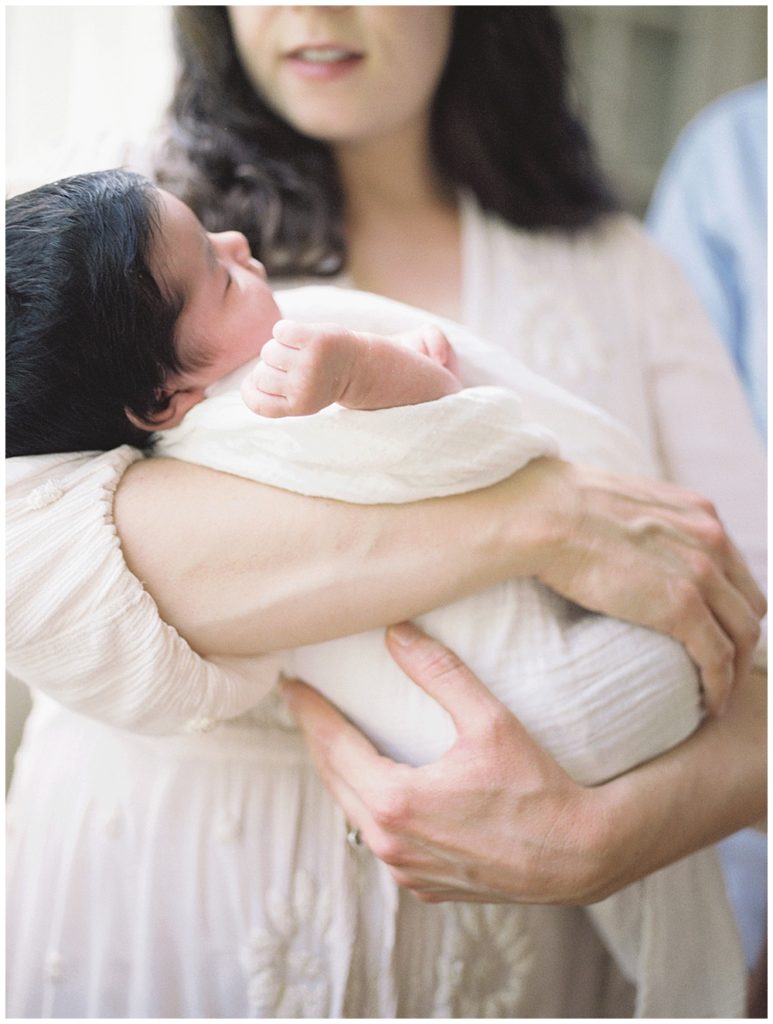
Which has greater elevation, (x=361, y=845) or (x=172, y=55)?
(x=172, y=55)

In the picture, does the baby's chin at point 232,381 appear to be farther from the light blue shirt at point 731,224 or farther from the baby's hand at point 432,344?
the light blue shirt at point 731,224

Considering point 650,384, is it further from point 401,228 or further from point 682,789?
point 682,789

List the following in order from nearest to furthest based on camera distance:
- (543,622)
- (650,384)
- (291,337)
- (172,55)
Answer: (291,337), (543,622), (172,55), (650,384)

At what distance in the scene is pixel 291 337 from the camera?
406 mm

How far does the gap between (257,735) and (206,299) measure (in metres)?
0.31

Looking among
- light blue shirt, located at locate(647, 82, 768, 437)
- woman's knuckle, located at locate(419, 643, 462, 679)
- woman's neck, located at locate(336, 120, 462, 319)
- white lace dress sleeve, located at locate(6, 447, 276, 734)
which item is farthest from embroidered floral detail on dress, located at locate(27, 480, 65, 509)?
light blue shirt, located at locate(647, 82, 768, 437)

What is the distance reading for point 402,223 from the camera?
0.77 metres

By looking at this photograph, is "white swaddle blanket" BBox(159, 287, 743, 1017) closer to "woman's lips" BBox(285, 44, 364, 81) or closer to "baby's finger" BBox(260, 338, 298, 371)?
"baby's finger" BBox(260, 338, 298, 371)

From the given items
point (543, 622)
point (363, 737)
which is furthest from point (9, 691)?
point (543, 622)

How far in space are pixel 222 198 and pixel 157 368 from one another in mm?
193

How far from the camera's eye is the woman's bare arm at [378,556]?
0.50 meters

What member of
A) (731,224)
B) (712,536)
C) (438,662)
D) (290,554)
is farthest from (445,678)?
(731,224)

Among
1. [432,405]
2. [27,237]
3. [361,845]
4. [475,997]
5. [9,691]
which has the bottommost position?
[475,997]

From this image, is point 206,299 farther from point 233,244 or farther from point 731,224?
point 731,224
